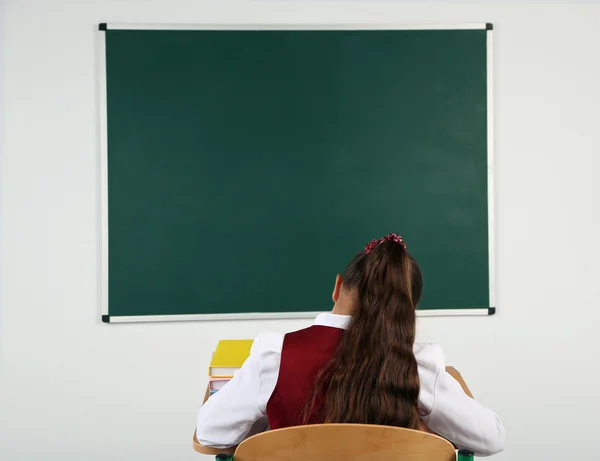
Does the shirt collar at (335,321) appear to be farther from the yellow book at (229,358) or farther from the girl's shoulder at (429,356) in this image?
the yellow book at (229,358)

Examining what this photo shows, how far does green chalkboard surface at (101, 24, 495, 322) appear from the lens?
302cm

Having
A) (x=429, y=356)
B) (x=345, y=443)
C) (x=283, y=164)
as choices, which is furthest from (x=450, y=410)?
(x=283, y=164)

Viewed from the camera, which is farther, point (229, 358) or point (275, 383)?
point (229, 358)

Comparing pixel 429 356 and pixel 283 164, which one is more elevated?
pixel 283 164

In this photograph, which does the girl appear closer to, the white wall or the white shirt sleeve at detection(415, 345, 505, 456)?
the white shirt sleeve at detection(415, 345, 505, 456)

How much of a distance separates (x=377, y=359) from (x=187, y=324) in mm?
1745

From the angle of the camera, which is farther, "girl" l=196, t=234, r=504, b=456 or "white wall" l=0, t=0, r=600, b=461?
"white wall" l=0, t=0, r=600, b=461

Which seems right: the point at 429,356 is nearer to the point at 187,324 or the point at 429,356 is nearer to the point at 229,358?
the point at 229,358

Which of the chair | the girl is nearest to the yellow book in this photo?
the girl

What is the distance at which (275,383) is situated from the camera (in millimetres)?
1503

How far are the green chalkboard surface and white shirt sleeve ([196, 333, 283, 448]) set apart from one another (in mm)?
1532

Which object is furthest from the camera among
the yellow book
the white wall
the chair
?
the white wall

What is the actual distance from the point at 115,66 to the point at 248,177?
0.80 meters

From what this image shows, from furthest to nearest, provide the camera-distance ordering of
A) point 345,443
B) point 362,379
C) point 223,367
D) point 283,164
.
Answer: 1. point 283,164
2. point 223,367
3. point 362,379
4. point 345,443
